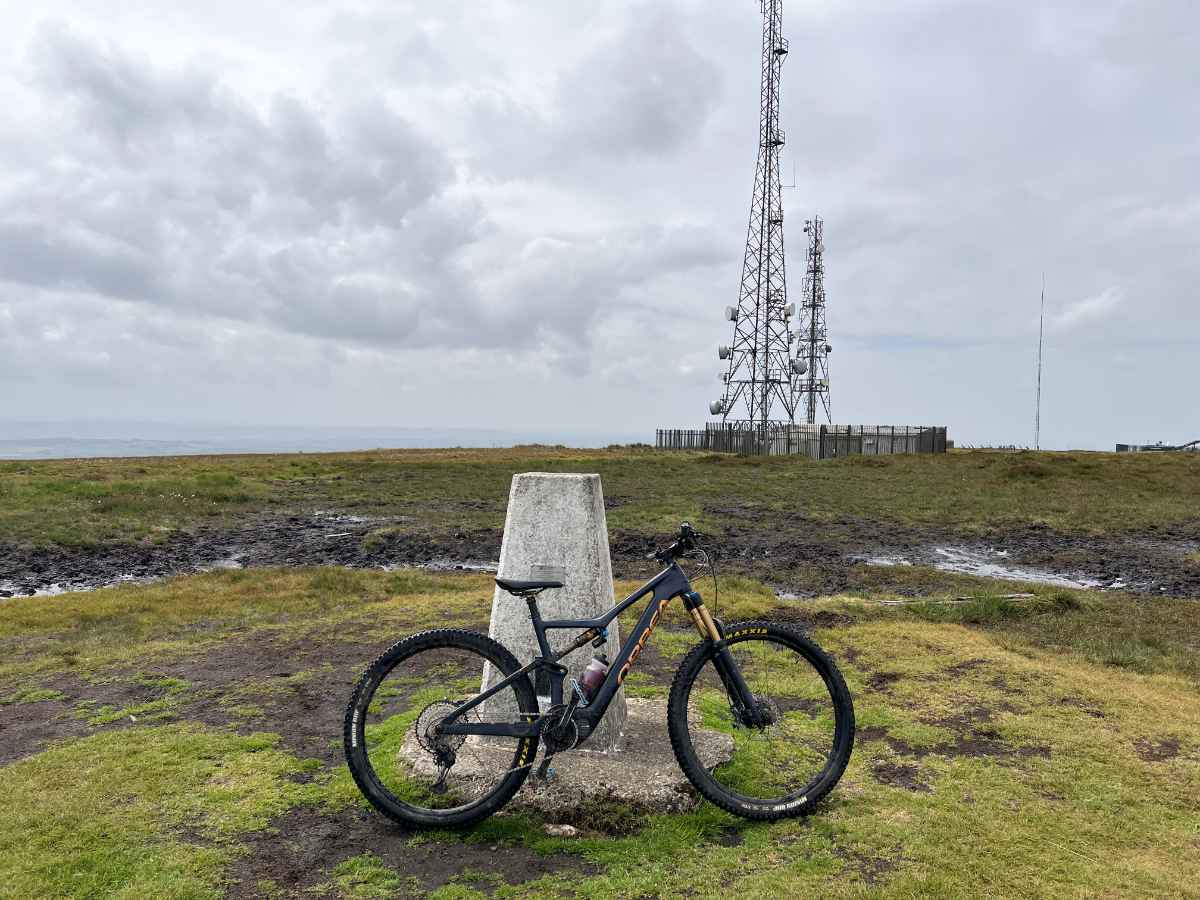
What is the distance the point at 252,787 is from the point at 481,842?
178 centimetres

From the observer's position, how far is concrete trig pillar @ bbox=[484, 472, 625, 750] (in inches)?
224

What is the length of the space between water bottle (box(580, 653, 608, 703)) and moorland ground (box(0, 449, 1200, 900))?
28.7 inches

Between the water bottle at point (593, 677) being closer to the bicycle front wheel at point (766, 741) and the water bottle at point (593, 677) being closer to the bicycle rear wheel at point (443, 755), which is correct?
the bicycle rear wheel at point (443, 755)

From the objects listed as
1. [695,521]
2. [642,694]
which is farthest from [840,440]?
[642,694]

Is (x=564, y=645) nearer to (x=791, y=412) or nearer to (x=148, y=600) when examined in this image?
(x=148, y=600)

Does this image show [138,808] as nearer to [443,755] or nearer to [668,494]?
[443,755]

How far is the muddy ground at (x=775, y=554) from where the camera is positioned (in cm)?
1468

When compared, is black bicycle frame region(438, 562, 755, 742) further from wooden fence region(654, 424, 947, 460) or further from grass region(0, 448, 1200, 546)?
wooden fence region(654, 424, 947, 460)

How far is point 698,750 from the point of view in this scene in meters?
5.65

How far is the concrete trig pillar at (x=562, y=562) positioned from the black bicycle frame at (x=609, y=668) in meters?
0.55

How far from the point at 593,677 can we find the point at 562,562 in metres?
0.94

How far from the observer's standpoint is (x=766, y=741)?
604 cm

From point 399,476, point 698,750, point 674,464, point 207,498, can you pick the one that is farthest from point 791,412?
point 698,750

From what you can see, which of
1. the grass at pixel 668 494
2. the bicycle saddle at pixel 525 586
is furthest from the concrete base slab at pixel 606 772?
the grass at pixel 668 494
